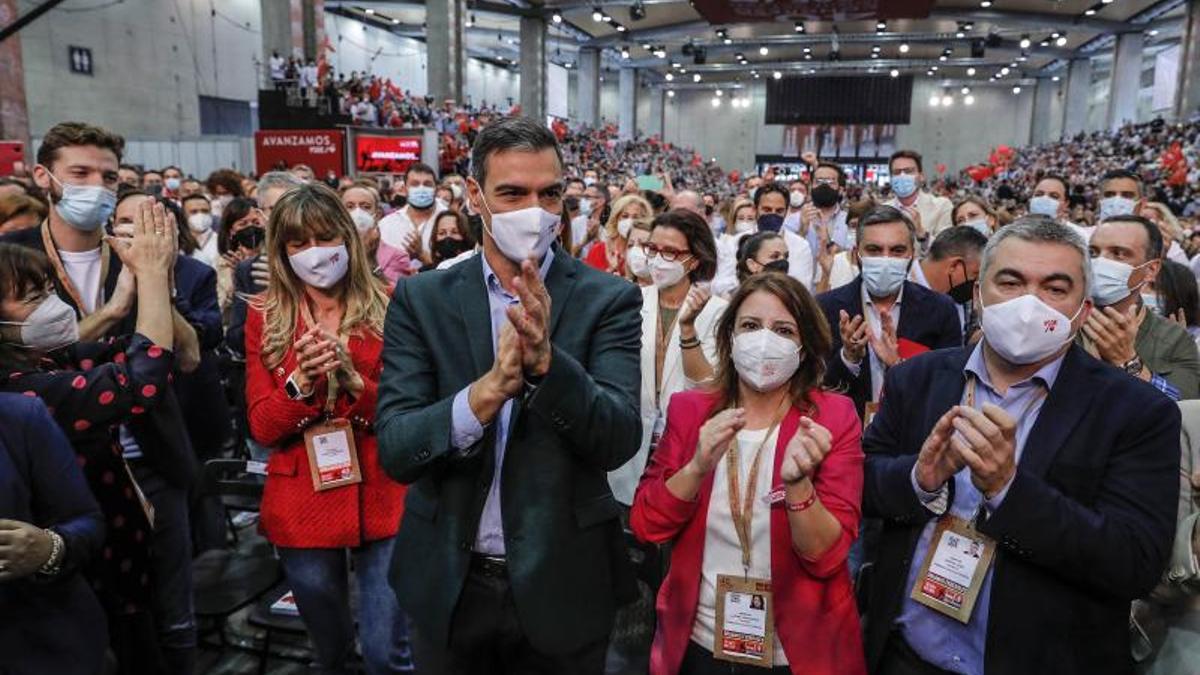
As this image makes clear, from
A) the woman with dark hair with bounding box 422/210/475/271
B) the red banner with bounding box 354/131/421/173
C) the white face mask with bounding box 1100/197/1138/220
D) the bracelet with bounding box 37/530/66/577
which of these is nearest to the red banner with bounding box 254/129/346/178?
the red banner with bounding box 354/131/421/173

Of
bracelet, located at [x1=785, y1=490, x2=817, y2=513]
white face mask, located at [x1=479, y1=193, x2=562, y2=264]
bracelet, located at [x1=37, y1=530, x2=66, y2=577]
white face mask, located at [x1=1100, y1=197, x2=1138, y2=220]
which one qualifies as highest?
white face mask, located at [x1=1100, y1=197, x2=1138, y2=220]

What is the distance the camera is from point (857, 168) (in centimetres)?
4075

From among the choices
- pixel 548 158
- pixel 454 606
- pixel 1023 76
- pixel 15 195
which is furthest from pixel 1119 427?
pixel 1023 76

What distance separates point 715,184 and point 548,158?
31.1 meters

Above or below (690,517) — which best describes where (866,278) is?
above

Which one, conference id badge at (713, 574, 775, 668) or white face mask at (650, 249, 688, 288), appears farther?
white face mask at (650, 249, 688, 288)

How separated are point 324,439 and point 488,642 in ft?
3.23

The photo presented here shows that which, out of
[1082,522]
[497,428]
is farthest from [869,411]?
[497,428]

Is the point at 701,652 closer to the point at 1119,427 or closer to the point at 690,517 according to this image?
the point at 690,517

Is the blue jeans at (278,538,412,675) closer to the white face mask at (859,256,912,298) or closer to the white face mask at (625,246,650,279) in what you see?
the white face mask at (859,256,912,298)

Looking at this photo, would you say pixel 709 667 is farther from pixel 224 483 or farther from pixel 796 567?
pixel 224 483

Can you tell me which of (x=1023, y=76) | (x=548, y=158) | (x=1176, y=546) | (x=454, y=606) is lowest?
(x=454, y=606)

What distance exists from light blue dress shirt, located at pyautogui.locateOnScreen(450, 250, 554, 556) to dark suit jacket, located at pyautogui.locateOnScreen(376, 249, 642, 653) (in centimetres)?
2

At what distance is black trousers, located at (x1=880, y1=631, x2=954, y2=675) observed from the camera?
182 centimetres
